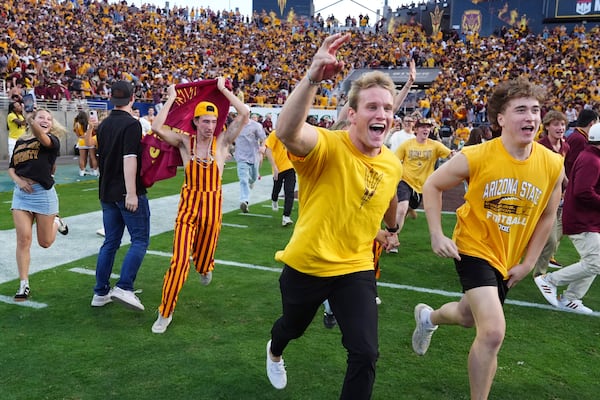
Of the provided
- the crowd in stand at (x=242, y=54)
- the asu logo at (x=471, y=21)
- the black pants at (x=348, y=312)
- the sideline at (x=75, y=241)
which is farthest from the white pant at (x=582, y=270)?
the asu logo at (x=471, y=21)

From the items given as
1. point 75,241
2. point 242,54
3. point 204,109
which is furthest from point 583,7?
point 204,109

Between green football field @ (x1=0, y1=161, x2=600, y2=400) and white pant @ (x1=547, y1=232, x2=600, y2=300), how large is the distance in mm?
272

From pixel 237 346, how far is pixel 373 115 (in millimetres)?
2331

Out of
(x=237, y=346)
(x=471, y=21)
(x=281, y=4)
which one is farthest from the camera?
(x=281, y=4)

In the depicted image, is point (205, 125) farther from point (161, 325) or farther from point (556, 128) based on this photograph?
point (556, 128)

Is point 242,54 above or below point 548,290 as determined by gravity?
above

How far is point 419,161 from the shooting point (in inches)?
294

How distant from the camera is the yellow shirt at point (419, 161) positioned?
7449 mm

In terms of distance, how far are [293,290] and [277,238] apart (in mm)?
5189

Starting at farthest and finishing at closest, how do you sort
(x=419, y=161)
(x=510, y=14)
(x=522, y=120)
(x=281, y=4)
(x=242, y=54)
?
(x=281, y=4), (x=242, y=54), (x=510, y=14), (x=419, y=161), (x=522, y=120)

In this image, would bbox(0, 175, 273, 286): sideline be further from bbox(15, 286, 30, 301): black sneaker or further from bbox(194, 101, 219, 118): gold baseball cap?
bbox(194, 101, 219, 118): gold baseball cap

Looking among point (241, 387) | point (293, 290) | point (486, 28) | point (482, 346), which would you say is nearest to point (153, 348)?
point (241, 387)

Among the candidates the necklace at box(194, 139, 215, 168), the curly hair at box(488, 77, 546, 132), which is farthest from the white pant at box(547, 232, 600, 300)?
the necklace at box(194, 139, 215, 168)

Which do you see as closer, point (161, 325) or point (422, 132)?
point (161, 325)
